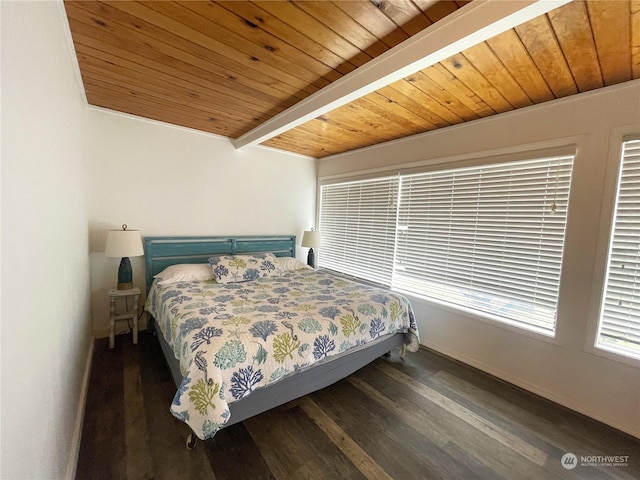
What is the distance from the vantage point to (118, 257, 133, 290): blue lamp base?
2578 millimetres

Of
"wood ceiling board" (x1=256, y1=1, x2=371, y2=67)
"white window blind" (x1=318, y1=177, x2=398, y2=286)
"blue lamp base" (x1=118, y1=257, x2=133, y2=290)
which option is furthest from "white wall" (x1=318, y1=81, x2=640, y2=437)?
"blue lamp base" (x1=118, y1=257, x2=133, y2=290)

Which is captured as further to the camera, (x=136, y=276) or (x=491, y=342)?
(x=136, y=276)

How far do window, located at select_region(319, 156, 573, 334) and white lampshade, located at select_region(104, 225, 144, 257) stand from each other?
2.72 meters

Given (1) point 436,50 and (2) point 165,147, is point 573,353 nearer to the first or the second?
(1) point 436,50

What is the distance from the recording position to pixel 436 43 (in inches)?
52.5

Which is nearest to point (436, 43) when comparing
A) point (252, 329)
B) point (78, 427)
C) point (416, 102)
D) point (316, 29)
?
point (316, 29)

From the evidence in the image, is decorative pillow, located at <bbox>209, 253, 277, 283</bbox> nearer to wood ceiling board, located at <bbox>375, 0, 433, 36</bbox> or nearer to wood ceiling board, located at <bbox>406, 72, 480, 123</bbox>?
wood ceiling board, located at <bbox>406, 72, 480, 123</bbox>

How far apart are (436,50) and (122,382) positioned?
3140mm

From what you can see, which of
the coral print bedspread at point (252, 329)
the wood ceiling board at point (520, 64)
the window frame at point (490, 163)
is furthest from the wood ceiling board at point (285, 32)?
the coral print bedspread at point (252, 329)

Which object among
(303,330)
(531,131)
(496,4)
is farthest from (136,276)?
(531,131)

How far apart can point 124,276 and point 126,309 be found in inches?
19.2

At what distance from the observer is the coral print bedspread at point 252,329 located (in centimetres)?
136

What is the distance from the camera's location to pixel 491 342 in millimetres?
2385

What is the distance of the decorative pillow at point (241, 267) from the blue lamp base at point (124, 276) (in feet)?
2.53
